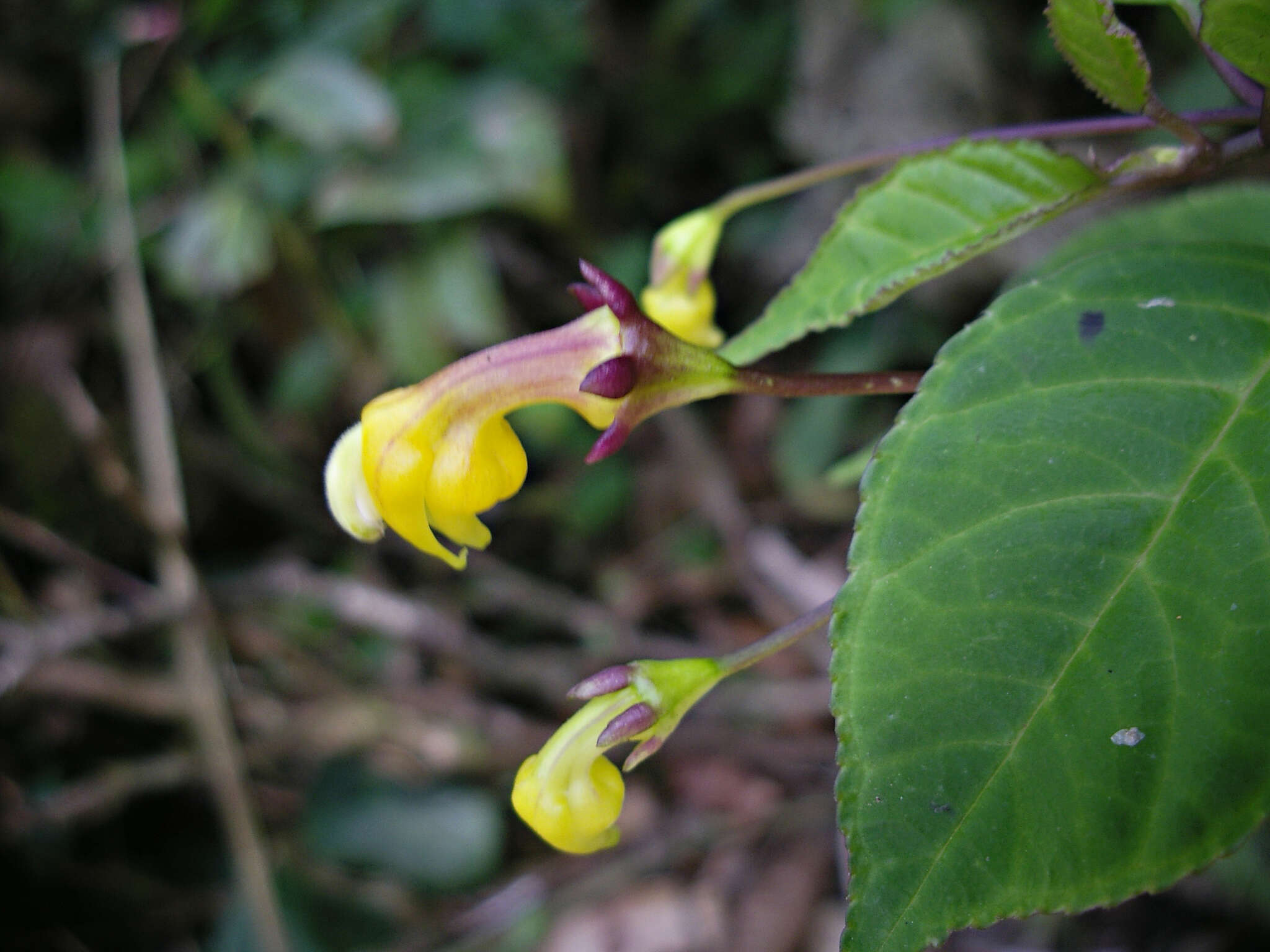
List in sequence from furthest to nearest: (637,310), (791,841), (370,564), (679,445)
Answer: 1. (370,564)
2. (679,445)
3. (791,841)
4. (637,310)

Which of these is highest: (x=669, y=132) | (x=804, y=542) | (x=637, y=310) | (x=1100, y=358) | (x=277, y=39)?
(x=277, y=39)

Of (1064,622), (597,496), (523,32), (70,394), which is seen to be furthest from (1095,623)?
(70,394)

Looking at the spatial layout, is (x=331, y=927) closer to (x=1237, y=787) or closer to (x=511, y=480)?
(x=511, y=480)

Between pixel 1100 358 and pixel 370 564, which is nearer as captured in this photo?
pixel 1100 358

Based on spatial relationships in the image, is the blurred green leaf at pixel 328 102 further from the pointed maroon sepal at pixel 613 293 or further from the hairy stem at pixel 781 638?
the hairy stem at pixel 781 638

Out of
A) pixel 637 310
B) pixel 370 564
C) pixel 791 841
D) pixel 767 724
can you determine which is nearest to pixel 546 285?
pixel 370 564

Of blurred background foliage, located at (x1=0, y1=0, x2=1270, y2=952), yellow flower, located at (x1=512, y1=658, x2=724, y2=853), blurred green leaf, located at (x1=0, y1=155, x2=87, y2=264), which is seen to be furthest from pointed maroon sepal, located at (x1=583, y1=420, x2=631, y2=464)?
blurred green leaf, located at (x1=0, y1=155, x2=87, y2=264)

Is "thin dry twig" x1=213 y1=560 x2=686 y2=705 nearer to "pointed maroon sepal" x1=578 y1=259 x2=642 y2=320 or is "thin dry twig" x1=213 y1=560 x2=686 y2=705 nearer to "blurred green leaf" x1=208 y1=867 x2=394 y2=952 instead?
"blurred green leaf" x1=208 y1=867 x2=394 y2=952

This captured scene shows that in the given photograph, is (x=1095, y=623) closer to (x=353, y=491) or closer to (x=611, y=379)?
(x=611, y=379)
